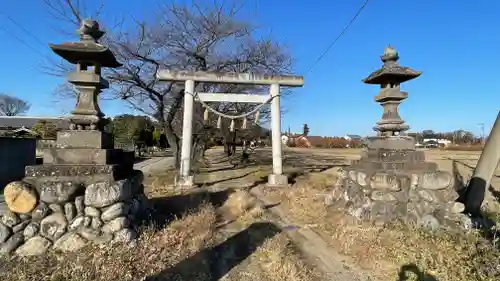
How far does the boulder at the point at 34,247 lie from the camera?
11.5 ft

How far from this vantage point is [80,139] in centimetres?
432

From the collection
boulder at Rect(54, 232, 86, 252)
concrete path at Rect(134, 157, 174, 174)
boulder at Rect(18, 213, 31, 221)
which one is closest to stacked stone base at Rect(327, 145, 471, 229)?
boulder at Rect(54, 232, 86, 252)

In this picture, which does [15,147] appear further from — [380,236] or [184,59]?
[380,236]

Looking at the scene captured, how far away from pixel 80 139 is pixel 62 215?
1.10 meters

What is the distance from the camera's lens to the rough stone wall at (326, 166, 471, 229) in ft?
15.6

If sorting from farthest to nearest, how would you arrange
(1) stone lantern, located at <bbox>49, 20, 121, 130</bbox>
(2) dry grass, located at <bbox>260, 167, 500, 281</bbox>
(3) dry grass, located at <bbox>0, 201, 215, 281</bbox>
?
(1) stone lantern, located at <bbox>49, 20, 121, 130</bbox>
(2) dry grass, located at <bbox>260, 167, 500, 281</bbox>
(3) dry grass, located at <bbox>0, 201, 215, 281</bbox>

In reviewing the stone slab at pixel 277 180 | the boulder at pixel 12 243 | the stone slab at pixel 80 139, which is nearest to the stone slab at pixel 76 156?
the stone slab at pixel 80 139

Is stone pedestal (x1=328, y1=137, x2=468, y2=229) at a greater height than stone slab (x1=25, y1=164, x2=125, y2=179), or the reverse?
stone slab (x1=25, y1=164, x2=125, y2=179)

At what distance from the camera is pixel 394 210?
506 centimetres

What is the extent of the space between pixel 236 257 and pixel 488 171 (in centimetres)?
483

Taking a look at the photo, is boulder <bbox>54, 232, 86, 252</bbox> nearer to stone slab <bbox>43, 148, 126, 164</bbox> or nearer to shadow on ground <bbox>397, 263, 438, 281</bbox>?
stone slab <bbox>43, 148, 126, 164</bbox>

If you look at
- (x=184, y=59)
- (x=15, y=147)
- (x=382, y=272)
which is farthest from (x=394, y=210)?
(x=15, y=147)

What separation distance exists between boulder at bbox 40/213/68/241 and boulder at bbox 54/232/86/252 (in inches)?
3.0

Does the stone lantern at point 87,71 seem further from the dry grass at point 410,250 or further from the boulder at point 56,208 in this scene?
the dry grass at point 410,250
